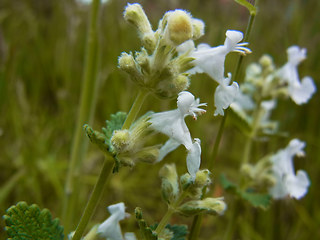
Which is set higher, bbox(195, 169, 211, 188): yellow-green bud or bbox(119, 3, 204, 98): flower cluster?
bbox(119, 3, 204, 98): flower cluster

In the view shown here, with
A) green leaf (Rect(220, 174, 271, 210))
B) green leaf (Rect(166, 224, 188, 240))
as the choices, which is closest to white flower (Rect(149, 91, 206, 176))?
green leaf (Rect(166, 224, 188, 240))

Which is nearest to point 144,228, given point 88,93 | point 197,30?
point 197,30

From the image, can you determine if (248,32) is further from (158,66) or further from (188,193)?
(188,193)

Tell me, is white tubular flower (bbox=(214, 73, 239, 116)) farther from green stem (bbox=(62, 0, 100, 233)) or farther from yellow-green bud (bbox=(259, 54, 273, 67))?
yellow-green bud (bbox=(259, 54, 273, 67))

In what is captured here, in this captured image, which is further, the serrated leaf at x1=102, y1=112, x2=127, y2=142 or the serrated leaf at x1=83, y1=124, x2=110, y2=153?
the serrated leaf at x1=102, y1=112, x2=127, y2=142

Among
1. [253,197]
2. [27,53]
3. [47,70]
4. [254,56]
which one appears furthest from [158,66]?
[254,56]

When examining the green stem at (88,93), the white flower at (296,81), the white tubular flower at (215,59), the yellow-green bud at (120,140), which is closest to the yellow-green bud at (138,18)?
the white tubular flower at (215,59)
